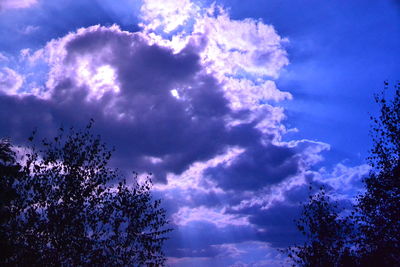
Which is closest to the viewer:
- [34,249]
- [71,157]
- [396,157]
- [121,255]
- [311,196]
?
[34,249]

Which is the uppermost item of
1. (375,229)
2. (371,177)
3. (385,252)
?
(371,177)

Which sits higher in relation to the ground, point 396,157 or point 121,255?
point 396,157

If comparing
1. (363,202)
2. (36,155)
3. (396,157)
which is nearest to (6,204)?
(36,155)

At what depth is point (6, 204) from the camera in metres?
27.0

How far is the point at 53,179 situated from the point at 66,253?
629 cm

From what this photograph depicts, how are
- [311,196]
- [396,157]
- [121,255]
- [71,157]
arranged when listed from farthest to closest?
[311,196] → [121,255] → [71,157] → [396,157]

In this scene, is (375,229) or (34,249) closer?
(34,249)

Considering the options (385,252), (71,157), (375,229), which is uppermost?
(71,157)

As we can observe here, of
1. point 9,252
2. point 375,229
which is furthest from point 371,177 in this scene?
point 9,252

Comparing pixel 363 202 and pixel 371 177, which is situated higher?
pixel 371 177

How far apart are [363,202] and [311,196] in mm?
16102

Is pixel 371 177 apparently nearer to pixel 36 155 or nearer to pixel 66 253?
pixel 66 253

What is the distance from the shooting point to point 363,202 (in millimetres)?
27891

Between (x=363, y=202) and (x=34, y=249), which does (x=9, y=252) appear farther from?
(x=363, y=202)
